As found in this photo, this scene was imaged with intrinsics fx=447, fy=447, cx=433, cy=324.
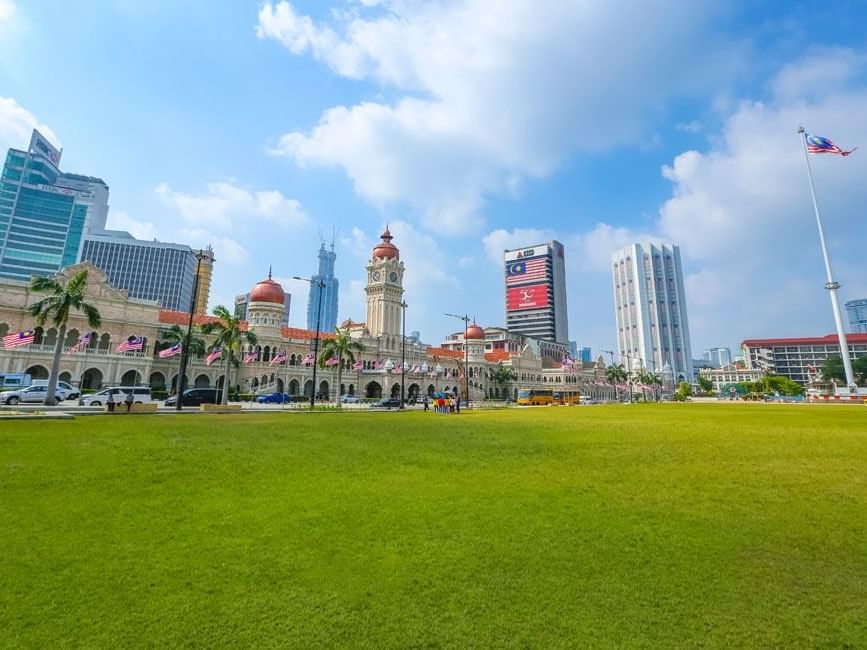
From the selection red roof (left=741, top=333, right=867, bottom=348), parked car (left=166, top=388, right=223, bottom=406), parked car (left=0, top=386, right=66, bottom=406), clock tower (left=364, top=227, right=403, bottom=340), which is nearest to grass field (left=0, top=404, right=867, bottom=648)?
parked car (left=0, top=386, right=66, bottom=406)

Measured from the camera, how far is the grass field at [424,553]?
13.4 ft

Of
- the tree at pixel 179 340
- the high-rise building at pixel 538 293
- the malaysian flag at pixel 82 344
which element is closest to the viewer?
the malaysian flag at pixel 82 344

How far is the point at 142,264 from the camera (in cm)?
15612

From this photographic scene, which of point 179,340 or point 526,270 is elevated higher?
point 526,270

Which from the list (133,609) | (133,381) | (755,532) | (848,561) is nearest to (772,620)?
(848,561)

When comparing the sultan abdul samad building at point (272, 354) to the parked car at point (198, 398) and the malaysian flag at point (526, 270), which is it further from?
the malaysian flag at point (526, 270)

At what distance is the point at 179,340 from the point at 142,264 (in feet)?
395

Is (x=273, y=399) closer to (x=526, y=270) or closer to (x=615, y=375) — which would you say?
(x=615, y=375)

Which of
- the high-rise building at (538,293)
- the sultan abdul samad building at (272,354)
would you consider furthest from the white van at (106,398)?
the high-rise building at (538,293)

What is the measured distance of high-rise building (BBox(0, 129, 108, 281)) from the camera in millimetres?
120631

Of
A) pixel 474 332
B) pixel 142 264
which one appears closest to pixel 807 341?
pixel 474 332

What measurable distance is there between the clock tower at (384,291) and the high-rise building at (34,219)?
3689 inches

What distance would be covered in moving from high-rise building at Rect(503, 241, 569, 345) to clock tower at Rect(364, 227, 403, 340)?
9858 cm

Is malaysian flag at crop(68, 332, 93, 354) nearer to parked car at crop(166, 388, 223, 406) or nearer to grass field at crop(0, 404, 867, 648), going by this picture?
parked car at crop(166, 388, 223, 406)
